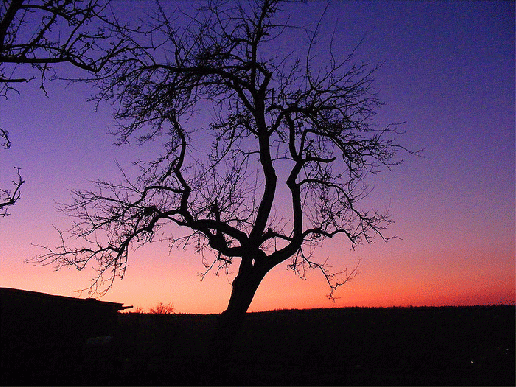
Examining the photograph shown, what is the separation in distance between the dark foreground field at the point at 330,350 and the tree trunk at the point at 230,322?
7.5 inches

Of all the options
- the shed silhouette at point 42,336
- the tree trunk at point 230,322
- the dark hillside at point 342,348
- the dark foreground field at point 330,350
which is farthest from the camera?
the dark hillside at point 342,348

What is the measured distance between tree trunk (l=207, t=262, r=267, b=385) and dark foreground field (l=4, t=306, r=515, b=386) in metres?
0.19

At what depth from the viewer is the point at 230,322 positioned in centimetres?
1059

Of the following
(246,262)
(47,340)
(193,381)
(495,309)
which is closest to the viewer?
(193,381)

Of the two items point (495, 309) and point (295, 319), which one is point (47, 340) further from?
point (495, 309)

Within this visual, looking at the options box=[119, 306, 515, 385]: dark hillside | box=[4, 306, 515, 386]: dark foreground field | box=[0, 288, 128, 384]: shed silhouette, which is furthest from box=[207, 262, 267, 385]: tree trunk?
box=[0, 288, 128, 384]: shed silhouette

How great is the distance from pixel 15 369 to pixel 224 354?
5568mm

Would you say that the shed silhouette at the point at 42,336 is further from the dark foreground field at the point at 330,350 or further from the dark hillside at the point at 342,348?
the dark hillside at the point at 342,348

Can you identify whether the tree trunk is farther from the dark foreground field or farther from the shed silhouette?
the shed silhouette

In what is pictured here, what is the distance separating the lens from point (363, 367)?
13461 mm

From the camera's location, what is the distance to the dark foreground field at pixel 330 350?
1148 cm

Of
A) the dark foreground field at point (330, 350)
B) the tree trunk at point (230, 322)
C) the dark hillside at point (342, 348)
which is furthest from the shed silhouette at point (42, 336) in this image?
the tree trunk at point (230, 322)

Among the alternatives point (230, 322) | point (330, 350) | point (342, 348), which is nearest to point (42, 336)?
point (230, 322)

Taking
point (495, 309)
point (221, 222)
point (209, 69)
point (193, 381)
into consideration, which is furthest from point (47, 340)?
point (495, 309)
